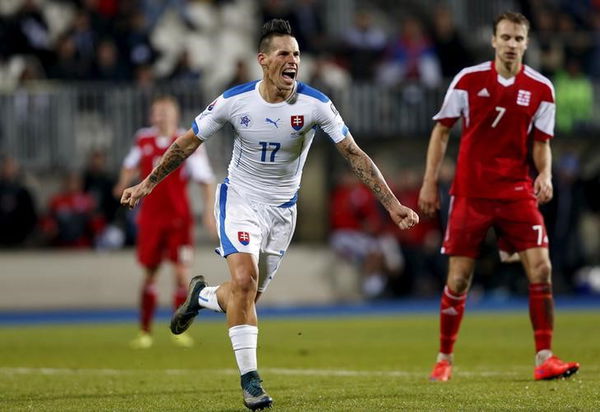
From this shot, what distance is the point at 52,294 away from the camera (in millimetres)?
21531

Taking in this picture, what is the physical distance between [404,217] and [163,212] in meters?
6.64

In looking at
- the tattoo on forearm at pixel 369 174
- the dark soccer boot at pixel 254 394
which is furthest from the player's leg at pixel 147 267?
the dark soccer boot at pixel 254 394

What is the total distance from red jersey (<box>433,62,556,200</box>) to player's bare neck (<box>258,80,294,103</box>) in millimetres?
1819

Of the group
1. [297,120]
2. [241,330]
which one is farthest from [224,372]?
[297,120]

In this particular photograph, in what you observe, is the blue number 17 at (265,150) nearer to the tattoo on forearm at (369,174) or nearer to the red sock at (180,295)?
the tattoo on forearm at (369,174)

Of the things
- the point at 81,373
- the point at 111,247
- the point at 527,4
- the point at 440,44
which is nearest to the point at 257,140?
the point at 81,373

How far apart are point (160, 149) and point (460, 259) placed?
527cm

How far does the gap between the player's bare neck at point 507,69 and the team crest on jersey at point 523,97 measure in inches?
6.4

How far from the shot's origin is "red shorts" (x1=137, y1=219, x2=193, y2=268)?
48.2 ft

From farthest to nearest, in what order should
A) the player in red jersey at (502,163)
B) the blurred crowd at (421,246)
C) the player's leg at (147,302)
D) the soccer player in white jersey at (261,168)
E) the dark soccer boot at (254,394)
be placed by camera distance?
the blurred crowd at (421,246) < the player's leg at (147,302) < the player in red jersey at (502,163) < the soccer player in white jersey at (261,168) < the dark soccer boot at (254,394)

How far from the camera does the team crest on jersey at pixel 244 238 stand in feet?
28.7

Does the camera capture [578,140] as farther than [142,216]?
Yes

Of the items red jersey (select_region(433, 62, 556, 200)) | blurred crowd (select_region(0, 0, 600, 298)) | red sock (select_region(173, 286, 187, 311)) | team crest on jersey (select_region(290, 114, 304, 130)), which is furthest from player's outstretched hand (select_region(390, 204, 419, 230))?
blurred crowd (select_region(0, 0, 600, 298))

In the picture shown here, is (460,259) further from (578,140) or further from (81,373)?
(578,140)
